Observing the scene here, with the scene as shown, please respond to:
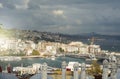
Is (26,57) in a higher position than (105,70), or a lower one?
lower

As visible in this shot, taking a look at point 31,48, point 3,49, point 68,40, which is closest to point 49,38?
point 68,40

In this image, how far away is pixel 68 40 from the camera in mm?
139250

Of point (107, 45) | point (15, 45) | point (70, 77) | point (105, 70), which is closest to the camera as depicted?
point (105, 70)

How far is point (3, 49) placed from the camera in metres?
95.1

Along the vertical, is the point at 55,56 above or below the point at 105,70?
below

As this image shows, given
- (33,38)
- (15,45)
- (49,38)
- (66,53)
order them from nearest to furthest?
1. (15,45)
2. (66,53)
3. (33,38)
4. (49,38)

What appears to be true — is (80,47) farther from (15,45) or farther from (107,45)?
(107,45)

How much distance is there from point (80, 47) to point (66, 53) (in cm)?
492

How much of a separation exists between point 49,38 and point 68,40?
878 cm

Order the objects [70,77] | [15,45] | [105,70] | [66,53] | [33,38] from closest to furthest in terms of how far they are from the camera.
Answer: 1. [105,70]
2. [70,77]
3. [15,45]
4. [66,53]
5. [33,38]

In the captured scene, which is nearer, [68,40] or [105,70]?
[105,70]

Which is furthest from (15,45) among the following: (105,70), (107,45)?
(105,70)

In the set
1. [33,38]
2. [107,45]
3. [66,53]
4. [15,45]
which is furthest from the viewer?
[107,45]

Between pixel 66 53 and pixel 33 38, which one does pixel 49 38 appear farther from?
pixel 66 53
